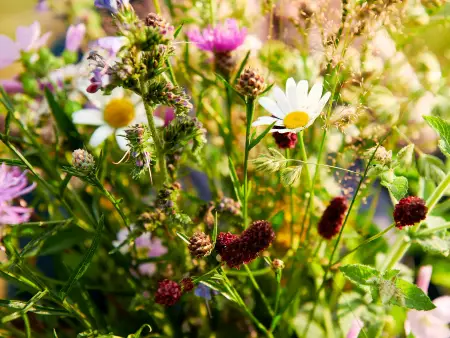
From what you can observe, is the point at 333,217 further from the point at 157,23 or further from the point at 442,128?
the point at 157,23

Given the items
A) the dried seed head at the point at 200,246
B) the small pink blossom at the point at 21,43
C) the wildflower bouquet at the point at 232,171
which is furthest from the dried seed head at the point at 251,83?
the small pink blossom at the point at 21,43

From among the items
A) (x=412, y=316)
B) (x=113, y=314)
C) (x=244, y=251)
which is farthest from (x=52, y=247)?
(x=412, y=316)

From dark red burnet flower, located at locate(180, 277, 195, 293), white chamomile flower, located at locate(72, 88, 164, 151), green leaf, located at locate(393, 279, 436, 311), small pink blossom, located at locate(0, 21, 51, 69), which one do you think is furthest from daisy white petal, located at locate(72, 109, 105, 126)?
green leaf, located at locate(393, 279, 436, 311)

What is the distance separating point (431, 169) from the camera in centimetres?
38

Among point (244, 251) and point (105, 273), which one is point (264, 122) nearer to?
point (244, 251)

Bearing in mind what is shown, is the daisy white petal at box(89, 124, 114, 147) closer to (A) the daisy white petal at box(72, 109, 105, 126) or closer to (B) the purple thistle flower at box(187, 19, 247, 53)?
(A) the daisy white petal at box(72, 109, 105, 126)

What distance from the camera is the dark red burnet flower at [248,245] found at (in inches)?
11.5

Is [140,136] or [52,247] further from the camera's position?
[52,247]

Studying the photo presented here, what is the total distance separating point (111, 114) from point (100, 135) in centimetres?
4

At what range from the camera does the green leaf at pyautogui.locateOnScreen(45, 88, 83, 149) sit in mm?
463

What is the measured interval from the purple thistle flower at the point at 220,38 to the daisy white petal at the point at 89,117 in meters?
0.13

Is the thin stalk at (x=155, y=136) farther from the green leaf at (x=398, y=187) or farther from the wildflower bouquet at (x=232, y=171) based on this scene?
the green leaf at (x=398, y=187)

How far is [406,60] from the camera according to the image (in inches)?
20.1

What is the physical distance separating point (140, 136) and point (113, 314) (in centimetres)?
35
